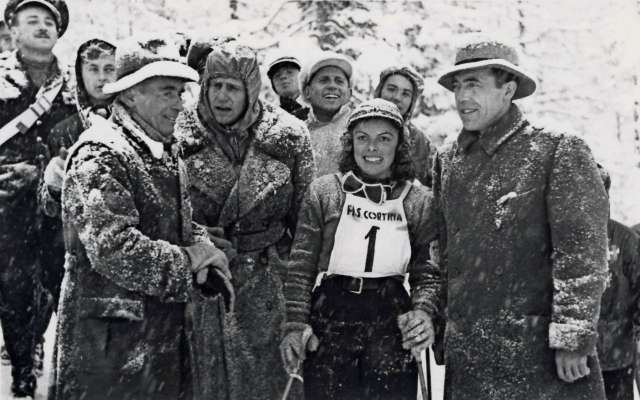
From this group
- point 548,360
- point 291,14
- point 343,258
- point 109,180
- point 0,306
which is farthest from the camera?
point 291,14

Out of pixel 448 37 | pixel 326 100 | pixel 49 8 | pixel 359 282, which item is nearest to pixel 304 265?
pixel 359 282

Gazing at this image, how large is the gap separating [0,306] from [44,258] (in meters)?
0.46

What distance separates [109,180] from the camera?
3.18 m

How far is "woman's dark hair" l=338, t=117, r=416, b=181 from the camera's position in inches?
159

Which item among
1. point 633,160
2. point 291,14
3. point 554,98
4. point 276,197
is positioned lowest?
point 276,197

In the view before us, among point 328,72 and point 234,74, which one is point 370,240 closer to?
point 234,74

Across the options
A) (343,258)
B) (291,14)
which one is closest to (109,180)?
(343,258)

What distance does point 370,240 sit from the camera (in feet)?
12.7

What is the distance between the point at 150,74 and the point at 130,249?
2.44ft

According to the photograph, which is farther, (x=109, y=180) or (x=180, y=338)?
(x=180, y=338)

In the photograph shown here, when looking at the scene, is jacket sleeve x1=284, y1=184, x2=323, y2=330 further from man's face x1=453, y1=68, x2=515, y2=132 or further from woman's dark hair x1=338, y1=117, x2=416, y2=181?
man's face x1=453, y1=68, x2=515, y2=132

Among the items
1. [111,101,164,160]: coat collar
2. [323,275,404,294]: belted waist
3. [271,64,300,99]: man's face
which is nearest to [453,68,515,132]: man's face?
[323,275,404,294]: belted waist

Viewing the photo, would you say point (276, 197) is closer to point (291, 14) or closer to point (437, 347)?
point (437, 347)

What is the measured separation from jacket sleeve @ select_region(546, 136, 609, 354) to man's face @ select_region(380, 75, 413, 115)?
10.0ft
